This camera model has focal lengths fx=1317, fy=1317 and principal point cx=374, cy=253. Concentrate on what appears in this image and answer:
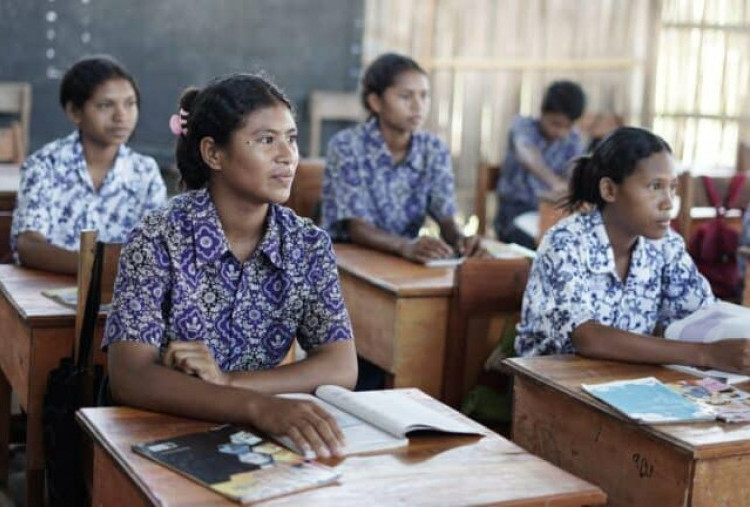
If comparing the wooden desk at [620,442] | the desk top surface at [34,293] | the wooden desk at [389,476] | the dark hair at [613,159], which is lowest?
the wooden desk at [620,442]

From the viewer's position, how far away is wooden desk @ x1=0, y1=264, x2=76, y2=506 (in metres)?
3.09

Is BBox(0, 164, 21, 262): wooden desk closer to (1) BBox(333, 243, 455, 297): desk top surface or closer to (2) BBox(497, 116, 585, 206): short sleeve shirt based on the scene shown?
(1) BBox(333, 243, 455, 297): desk top surface

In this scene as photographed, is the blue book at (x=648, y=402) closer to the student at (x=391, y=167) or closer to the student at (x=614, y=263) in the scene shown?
the student at (x=614, y=263)

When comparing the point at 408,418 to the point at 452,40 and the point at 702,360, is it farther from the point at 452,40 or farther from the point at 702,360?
the point at 452,40

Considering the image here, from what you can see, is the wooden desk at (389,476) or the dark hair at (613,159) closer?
the wooden desk at (389,476)

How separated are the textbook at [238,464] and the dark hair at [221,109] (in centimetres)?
66

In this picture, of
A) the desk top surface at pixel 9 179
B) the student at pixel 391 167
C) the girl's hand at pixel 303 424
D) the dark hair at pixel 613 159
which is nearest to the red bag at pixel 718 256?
the student at pixel 391 167

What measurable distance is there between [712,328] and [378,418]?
1123 mm

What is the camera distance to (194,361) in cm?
239

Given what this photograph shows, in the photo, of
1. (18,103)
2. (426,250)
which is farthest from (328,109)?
(426,250)

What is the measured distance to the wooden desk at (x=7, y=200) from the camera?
168 inches

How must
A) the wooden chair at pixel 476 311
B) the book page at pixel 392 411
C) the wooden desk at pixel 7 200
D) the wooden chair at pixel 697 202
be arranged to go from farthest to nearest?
the wooden chair at pixel 697 202, the wooden desk at pixel 7 200, the wooden chair at pixel 476 311, the book page at pixel 392 411

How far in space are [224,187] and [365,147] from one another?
2.03m

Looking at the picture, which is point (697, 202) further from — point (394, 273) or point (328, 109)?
point (328, 109)
